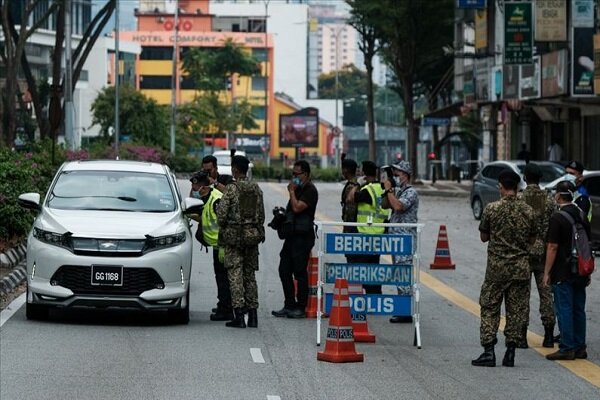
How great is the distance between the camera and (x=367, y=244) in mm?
14766

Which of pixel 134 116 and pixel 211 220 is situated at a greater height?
pixel 134 116

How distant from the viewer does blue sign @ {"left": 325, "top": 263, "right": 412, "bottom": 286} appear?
48.5 feet

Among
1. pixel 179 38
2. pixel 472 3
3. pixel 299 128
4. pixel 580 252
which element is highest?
pixel 179 38

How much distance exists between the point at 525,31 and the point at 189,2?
352ft

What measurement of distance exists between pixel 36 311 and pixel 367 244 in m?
3.93

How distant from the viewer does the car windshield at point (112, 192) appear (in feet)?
54.3

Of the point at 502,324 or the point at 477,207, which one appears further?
the point at 477,207

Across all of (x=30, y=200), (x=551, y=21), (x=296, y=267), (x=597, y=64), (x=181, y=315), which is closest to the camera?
(x=30, y=200)

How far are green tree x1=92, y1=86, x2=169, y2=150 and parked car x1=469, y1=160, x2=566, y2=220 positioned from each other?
43.7m

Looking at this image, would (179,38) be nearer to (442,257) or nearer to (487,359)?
(442,257)

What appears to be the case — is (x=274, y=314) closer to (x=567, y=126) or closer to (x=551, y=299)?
(x=551, y=299)

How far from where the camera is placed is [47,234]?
15.6 meters

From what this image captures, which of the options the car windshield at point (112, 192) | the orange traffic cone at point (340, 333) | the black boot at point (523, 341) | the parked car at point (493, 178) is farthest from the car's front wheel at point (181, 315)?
the parked car at point (493, 178)

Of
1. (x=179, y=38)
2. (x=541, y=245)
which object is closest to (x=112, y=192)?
(x=541, y=245)
